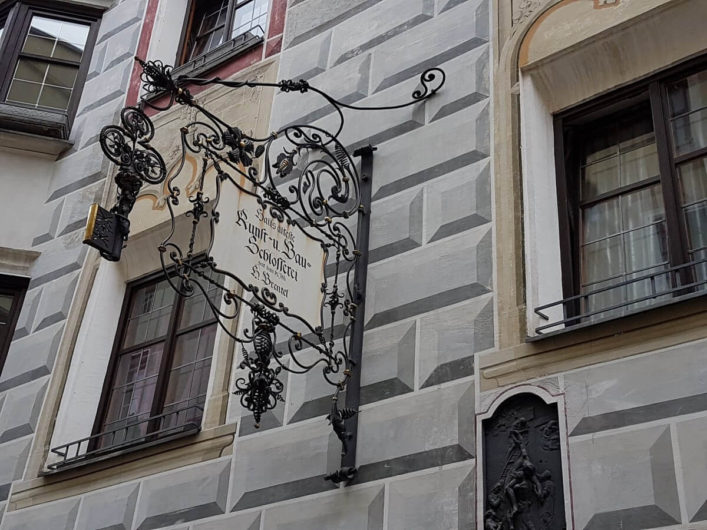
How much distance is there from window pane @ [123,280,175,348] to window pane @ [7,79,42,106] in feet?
12.2

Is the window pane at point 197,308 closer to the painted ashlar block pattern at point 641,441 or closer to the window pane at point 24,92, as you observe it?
the painted ashlar block pattern at point 641,441

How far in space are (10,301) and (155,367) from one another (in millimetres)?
2336

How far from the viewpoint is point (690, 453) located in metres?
5.03

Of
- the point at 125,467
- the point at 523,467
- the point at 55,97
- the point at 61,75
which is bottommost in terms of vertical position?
the point at 523,467

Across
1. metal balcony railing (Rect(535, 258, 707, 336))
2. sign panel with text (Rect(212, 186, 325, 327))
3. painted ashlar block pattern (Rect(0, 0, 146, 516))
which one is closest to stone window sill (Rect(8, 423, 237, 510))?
painted ashlar block pattern (Rect(0, 0, 146, 516))

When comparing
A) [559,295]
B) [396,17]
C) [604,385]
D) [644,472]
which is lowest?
[644,472]

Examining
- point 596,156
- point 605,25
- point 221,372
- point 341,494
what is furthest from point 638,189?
point 221,372

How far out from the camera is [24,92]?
12.0m

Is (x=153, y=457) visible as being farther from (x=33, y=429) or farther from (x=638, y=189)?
(x=638, y=189)

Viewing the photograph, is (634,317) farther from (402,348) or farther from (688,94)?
(688,94)

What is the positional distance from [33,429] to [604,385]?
524 cm

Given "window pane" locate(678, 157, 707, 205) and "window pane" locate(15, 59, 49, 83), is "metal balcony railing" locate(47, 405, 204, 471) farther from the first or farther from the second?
"window pane" locate(15, 59, 49, 83)

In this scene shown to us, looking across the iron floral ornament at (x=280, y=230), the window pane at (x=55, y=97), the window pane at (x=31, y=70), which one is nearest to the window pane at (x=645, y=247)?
the iron floral ornament at (x=280, y=230)

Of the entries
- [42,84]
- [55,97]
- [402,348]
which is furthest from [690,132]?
[42,84]
